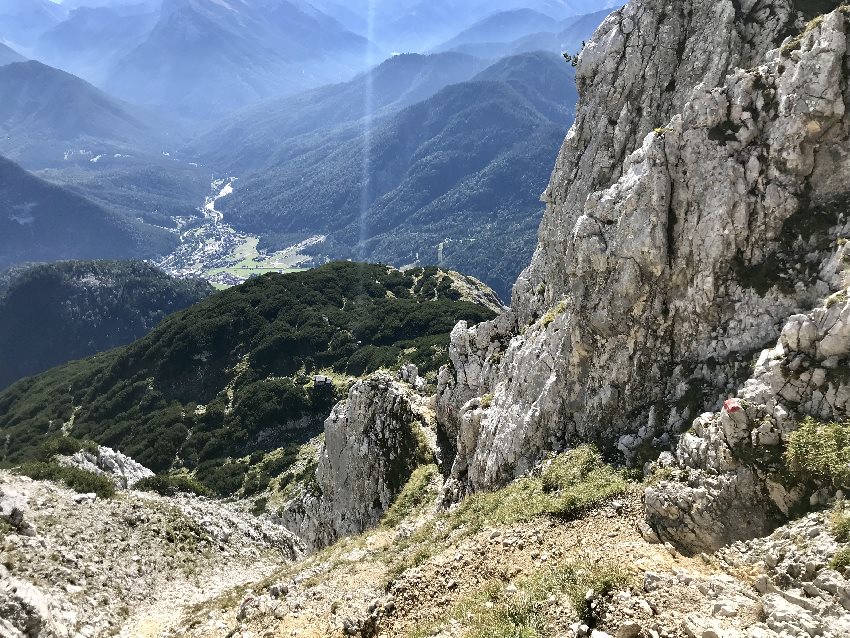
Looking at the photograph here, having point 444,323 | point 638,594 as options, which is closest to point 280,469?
point 444,323

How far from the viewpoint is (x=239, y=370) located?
306 ft

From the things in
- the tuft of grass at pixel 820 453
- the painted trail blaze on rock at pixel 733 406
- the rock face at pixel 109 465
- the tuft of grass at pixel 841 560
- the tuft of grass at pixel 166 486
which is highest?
the painted trail blaze on rock at pixel 733 406

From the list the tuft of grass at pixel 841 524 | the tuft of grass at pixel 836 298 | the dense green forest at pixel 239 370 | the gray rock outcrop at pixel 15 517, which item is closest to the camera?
the tuft of grass at pixel 841 524

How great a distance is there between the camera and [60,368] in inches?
4998

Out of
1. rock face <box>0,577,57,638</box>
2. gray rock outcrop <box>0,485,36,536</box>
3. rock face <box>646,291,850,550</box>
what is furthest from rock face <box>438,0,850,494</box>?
gray rock outcrop <box>0,485,36,536</box>

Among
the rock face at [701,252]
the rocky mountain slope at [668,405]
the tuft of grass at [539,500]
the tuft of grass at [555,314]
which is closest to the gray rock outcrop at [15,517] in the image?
the rocky mountain slope at [668,405]

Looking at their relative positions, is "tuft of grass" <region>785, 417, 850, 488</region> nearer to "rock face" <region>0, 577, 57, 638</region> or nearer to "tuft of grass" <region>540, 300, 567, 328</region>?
"tuft of grass" <region>540, 300, 567, 328</region>

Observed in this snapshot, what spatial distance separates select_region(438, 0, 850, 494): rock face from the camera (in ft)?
51.9

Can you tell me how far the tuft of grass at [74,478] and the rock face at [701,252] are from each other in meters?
26.8

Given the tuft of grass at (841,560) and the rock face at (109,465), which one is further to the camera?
the rock face at (109,465)

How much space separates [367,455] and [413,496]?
22.6ft

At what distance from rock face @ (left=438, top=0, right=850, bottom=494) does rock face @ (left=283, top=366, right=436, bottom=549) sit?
35.4ft

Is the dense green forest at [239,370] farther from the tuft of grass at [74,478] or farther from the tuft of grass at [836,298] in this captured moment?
the tuft of grass at [836,298]

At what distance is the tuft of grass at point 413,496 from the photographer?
29.2 m
